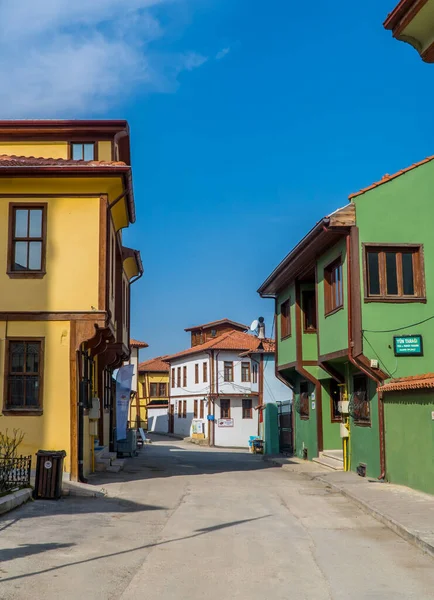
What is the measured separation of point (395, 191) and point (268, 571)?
1282cm

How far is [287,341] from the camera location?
26828mm

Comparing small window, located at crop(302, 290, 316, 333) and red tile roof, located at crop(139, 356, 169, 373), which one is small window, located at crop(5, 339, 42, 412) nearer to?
small window, located at crop(302, 290, 316, 333)

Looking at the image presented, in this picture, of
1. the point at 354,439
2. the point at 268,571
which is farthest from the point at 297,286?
the point at 268,571

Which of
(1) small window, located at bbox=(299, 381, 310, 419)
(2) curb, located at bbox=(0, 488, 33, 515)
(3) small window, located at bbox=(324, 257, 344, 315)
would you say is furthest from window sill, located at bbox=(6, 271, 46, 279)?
(1) small window, located at bbox=(299, 381, 310, 419)

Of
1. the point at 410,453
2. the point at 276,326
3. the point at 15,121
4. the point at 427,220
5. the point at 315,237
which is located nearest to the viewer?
the point at 410,453

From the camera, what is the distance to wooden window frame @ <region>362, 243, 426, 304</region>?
1842 cm

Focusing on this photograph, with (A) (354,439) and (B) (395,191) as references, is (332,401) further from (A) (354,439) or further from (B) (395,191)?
(B) (395,191)

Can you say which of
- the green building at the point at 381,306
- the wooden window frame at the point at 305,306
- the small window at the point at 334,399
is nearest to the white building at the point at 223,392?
the wooden window frame at the point at 305,306

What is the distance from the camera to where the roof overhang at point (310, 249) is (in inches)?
729

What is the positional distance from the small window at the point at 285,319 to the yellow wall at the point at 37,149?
33.5 ft

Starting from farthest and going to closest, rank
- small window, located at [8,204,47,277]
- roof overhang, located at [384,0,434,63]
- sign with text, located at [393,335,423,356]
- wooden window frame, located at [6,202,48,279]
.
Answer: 1. sign with text, located at [393,335,423,356]
2. small window, located at [8,204,47,277]
3. wooden window frame, located at [6,202,48,279]
4. roof overhang, located at [384,0,434,63]

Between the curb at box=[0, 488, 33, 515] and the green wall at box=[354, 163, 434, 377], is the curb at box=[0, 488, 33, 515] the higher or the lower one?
the lower one

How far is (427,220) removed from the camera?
734 inches

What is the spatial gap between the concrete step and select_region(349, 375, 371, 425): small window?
2.08 m
